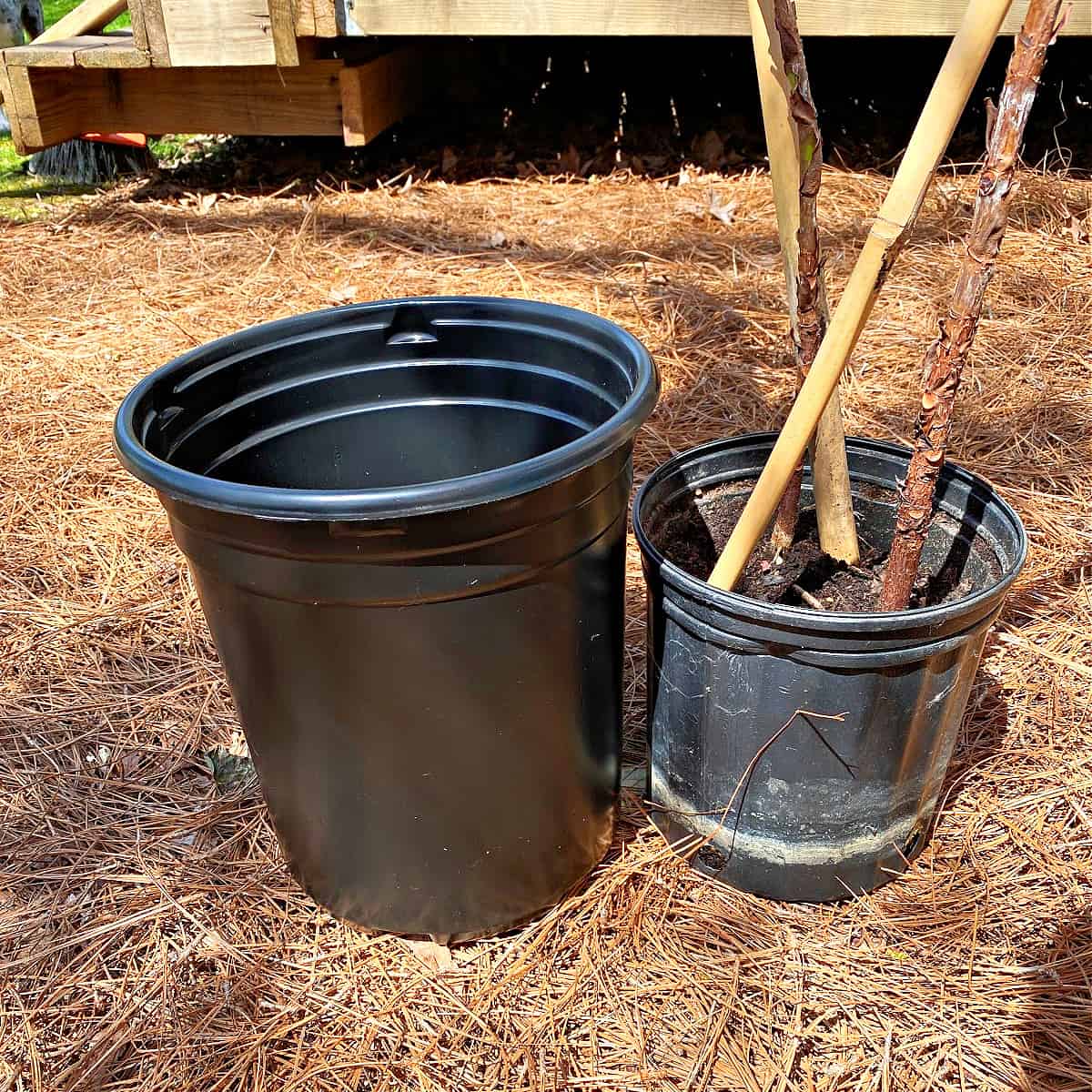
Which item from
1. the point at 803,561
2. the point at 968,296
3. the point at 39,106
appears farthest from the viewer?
the point at 39,106

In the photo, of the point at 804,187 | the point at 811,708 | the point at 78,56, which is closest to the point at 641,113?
the point at 78,56

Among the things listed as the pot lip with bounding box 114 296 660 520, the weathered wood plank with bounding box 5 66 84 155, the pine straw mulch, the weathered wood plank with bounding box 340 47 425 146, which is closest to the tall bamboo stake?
the pot lip with bounding box 114 296 660 520

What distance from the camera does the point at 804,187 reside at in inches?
54.4

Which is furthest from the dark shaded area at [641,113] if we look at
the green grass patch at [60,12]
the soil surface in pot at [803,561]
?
Result: the green grass patch at [60,12]

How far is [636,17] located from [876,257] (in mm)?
2891

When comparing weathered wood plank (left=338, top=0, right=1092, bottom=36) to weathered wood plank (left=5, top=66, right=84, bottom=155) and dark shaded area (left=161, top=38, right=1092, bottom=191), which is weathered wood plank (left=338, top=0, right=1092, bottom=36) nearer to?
dark shaded area (left=161, top=38, right=1092, bottom=191)

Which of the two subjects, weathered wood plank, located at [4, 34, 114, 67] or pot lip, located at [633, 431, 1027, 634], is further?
weathered wood plank, located at [4, 34, 114, 67]

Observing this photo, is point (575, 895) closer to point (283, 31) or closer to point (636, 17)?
point (636, 17)

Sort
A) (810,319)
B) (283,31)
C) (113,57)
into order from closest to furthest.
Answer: (810,319) → (283,31) → (113,57)

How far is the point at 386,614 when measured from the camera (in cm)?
122

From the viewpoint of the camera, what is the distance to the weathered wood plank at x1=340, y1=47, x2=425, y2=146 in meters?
4.18

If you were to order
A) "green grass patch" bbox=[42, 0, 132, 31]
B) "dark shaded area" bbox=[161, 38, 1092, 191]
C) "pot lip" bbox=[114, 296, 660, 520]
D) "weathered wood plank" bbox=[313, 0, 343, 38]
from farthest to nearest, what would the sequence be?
"green grass patch" bbox=[42, 0, 132, 31] < "dark shaded area" bbox=[161, 38, 1092, 191] < "weathered wood plank" bbox=[313, 0, 343, 38] < "pot lip" bbox=[114, 296, 660, 520]

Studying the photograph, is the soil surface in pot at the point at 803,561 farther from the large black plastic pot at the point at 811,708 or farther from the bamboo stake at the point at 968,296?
the bamboo stake at the point at 968,296

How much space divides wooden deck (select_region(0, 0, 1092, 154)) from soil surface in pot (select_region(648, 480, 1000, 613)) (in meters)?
2.50
